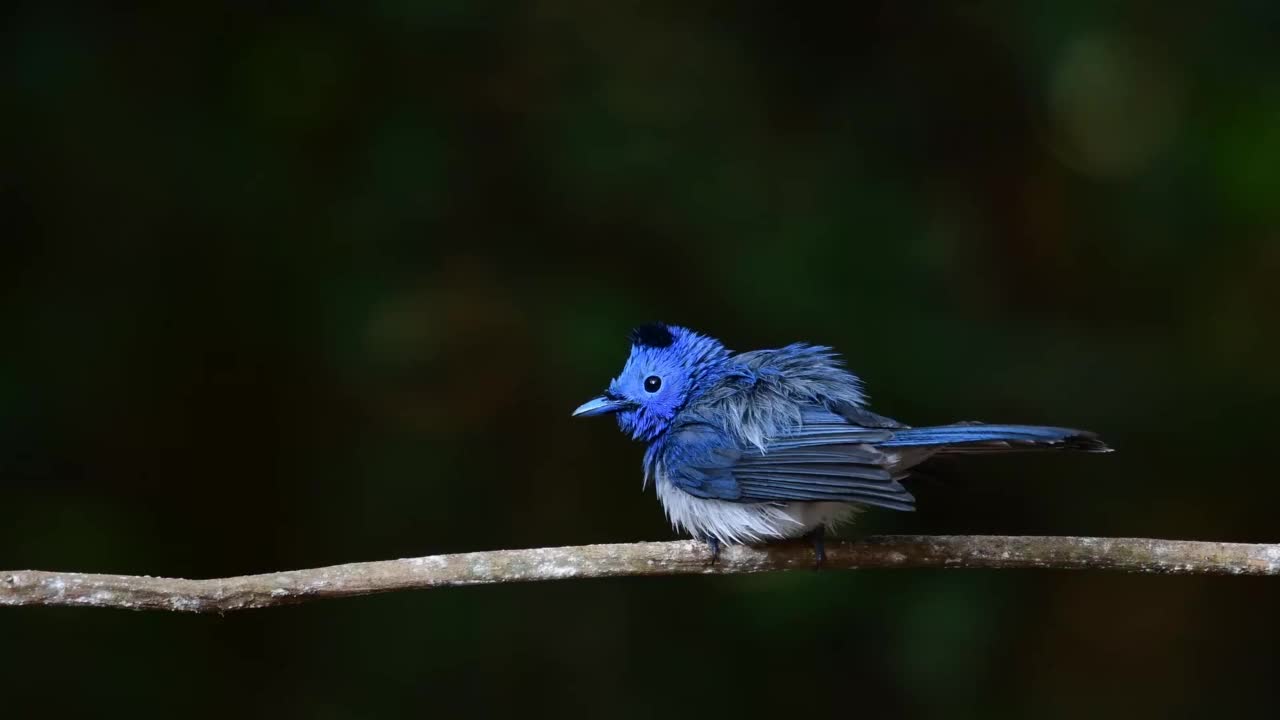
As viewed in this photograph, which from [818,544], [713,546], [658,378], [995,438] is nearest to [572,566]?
[713,546]

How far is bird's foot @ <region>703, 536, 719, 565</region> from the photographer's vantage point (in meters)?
2.99

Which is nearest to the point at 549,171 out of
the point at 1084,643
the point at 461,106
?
the point at 461,106

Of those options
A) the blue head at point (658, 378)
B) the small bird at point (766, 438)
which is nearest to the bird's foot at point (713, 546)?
the small bird at point (766, 438)

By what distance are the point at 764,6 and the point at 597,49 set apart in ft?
2.17

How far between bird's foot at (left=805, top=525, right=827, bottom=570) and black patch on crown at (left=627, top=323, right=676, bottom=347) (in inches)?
24.8

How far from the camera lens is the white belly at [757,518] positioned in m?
3.06

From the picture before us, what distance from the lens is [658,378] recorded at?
3.37 metres

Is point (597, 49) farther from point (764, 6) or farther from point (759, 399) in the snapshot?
point (759, 399)

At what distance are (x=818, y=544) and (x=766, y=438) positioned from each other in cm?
29

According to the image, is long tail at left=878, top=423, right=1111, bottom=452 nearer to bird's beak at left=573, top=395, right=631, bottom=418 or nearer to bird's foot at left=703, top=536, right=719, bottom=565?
bird's foot at left=703, top=536, right=719, bottom=565

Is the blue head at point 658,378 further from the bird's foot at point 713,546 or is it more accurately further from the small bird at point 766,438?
the bird's foot at point 713,546

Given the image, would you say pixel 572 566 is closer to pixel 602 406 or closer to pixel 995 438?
pixel 602 406

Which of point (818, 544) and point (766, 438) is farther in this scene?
point (766, 438)

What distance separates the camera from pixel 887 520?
181 inches
